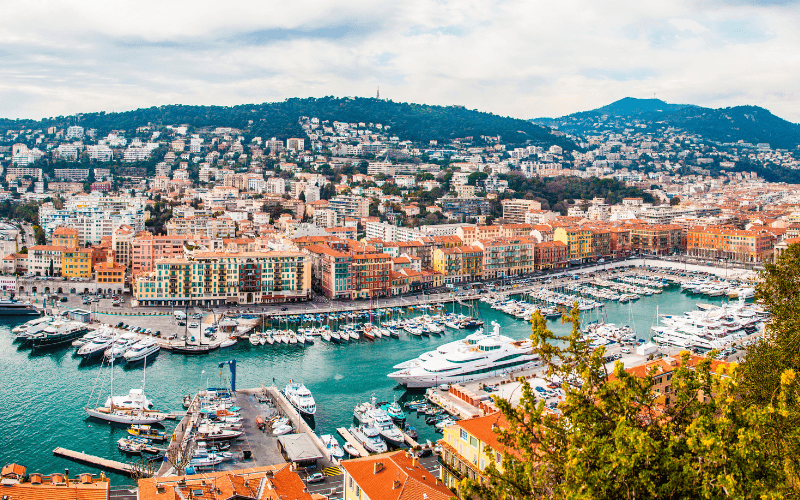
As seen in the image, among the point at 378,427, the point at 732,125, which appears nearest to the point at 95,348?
the point at 378,427

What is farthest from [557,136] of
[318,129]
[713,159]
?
[318,129]

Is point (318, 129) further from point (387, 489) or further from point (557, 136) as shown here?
point (387, 489)

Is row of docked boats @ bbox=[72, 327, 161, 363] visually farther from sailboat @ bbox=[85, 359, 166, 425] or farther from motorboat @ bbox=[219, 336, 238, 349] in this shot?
sailboat @ bbox=[85, 359, 166, 425]

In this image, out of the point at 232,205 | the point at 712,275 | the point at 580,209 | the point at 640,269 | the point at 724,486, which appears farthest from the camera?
the point at 580,209

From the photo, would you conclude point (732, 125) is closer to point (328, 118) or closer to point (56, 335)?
point (328, 118)

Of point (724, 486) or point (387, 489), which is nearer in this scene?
point (724, 486)
